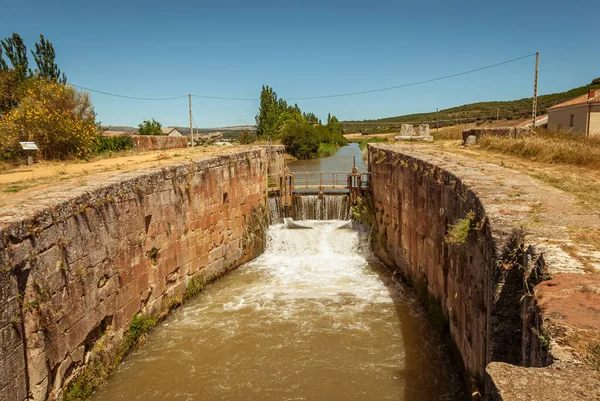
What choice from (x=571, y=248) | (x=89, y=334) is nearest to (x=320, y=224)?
(x=89, y=334)

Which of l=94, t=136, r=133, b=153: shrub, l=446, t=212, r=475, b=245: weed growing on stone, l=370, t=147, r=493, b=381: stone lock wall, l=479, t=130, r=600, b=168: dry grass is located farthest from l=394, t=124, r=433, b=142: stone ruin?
l=446, t=212, r=475, b=245: weed growing on stone

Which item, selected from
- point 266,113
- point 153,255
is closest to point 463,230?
point 153,255

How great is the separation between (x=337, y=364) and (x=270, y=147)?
10495 mm

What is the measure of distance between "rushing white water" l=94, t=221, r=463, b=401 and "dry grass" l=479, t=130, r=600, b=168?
4430mm

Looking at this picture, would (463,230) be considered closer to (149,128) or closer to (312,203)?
(312,203)

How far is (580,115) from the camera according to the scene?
19.2m

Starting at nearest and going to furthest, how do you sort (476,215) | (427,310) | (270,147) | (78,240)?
(476,215), (78,240), (427,310), (270,147)

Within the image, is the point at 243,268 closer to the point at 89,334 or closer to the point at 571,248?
the point at 89,334

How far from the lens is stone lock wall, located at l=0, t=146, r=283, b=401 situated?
498cm

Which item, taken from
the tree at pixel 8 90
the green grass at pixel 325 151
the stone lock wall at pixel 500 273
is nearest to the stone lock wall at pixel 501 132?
the stone lock wall at pixel 500 273

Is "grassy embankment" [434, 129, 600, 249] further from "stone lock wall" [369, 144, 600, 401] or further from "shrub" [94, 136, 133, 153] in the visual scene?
"shrub" [94, 136, 133, 153]

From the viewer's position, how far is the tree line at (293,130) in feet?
131

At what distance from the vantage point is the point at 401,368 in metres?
6.96

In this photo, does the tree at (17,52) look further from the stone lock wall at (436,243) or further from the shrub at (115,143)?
the stone lock wall at (436,243)
